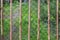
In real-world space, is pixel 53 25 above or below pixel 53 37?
above

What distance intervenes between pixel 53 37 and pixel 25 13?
53cm

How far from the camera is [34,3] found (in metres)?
2.49

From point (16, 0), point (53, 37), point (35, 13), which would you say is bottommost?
point (53, 37)

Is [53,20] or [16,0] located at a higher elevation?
[16,0]

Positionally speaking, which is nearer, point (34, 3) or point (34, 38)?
point (34, 38)

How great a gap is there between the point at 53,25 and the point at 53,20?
0.08 metres

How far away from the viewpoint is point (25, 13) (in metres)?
2.45

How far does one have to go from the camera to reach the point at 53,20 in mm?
2537

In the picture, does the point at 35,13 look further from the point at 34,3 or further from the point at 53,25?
the point at 53,25

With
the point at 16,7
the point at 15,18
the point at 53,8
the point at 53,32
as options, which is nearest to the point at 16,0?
the point at 16,7

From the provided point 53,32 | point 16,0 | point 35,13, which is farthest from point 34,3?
point 53,32

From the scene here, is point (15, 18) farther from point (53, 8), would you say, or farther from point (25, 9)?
point (53, 8)

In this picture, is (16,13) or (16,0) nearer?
(16,13)

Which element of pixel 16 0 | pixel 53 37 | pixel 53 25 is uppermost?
pixel 16 0
